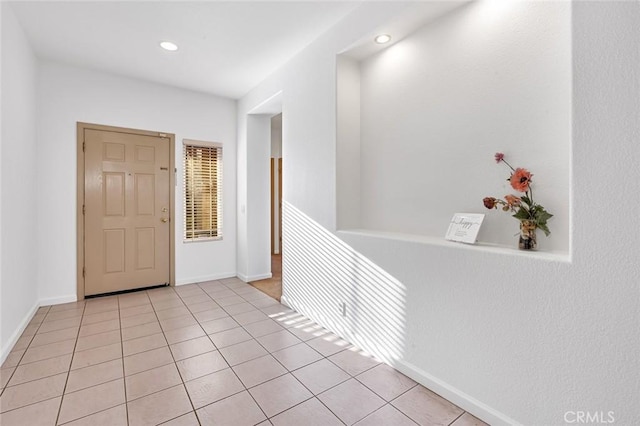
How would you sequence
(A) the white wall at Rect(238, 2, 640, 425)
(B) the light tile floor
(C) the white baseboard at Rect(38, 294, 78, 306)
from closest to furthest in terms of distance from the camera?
(A) the white wall at Rect(238, 2, 640, 425) → (B) the light tile floor → (C) the white baseboard at Rect(38, 294, 78, 306)

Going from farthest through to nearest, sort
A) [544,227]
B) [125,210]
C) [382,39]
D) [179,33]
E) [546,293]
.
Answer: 1. [125,210]
2. [179,33]
3. [382,39]
4. [544,227]
5. [546,293]

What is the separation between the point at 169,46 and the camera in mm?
3035

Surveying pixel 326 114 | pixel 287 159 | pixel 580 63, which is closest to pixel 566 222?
pixel 580 63

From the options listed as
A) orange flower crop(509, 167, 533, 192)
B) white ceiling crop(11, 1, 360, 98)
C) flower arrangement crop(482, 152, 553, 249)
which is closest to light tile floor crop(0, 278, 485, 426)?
flower arrangement crop(482, 152, 553, 249)

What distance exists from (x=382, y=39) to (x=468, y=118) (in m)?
1.00

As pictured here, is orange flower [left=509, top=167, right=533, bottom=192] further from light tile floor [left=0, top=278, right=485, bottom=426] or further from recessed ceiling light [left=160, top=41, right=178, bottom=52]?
recessed ceiling light [left=160, top=41, right=178, bottom=52]

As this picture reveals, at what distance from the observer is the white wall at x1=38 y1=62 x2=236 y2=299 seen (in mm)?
3375

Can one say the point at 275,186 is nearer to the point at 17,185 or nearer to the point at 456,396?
the point at 17,185

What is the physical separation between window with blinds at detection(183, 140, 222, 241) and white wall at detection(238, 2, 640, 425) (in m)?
2.74

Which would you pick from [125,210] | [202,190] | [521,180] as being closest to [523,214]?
[521,180]

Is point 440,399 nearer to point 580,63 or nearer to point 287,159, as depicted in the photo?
point 580,63

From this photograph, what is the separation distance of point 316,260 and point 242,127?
257cm

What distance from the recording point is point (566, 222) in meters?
1.57

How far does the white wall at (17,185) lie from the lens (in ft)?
7.54
